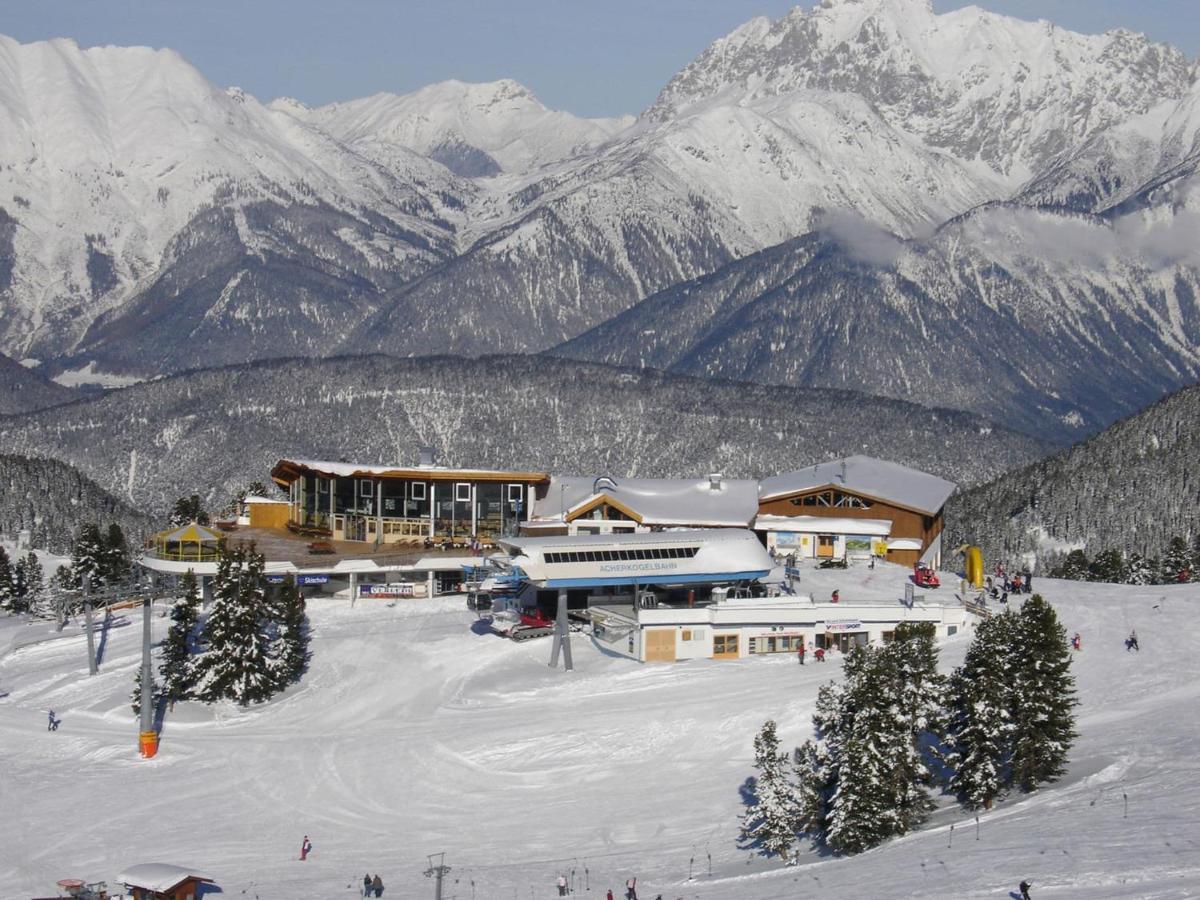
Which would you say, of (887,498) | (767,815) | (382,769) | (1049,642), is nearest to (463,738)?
(382,769)

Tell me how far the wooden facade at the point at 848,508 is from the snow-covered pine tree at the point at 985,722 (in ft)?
178

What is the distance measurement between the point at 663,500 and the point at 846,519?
1313 cm

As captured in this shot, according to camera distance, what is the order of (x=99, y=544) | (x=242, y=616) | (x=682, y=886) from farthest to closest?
(x=99, y=544) < (x=242, y=616) < (x=682, y=886)

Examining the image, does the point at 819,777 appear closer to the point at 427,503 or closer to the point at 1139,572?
the point at 427,503

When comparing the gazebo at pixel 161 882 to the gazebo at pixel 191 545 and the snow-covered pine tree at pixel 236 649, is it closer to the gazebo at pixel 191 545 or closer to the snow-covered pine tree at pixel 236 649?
the snow-covered pine tree at pixel 236 649

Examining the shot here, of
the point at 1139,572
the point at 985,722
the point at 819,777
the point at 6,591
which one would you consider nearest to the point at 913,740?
the point at 985,722

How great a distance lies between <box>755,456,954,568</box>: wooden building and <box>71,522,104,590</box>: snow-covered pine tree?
50352 mm

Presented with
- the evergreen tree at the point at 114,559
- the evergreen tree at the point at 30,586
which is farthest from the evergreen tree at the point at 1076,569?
the evergreen tree at the point at 30,586

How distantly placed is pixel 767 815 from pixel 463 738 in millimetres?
20960

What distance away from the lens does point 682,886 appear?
6812 cm

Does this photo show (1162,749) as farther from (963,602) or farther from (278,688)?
(278,688)

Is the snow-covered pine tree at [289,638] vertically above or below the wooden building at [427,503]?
below

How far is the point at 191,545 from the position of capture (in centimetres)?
11475

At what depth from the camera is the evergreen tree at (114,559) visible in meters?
136
